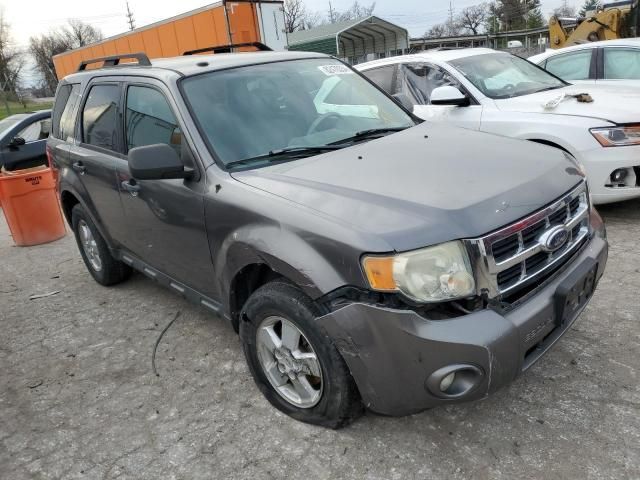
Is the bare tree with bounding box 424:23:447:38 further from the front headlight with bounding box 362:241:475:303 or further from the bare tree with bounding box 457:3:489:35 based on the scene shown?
the front headlight with bounding box 362:241:475:303

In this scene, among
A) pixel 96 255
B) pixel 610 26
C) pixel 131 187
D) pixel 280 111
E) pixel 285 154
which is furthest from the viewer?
pixel 610 26

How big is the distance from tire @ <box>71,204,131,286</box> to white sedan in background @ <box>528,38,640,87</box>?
225 inches

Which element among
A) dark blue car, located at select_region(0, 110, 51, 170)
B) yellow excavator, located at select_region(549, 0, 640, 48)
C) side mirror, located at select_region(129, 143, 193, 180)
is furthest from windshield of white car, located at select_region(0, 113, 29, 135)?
yellow excavator, located at select_region(549, 0, 640, 48)

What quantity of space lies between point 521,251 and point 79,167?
3470 millimetres

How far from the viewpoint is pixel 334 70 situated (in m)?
3.83

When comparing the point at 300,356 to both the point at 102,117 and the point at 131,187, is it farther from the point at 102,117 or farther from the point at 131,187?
the point at 102,117

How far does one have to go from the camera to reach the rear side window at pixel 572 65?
7137 mm

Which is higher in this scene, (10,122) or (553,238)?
(10,122)

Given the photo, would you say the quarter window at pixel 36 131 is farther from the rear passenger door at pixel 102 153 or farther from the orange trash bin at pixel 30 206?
the rear passenger door at pixel 102 153

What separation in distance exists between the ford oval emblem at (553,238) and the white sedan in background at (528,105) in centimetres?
201

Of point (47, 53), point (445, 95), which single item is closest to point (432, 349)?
point (445, 95)

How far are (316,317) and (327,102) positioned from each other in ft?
5.39

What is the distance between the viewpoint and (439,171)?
8.46 ft

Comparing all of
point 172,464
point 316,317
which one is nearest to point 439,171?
point 316,317
